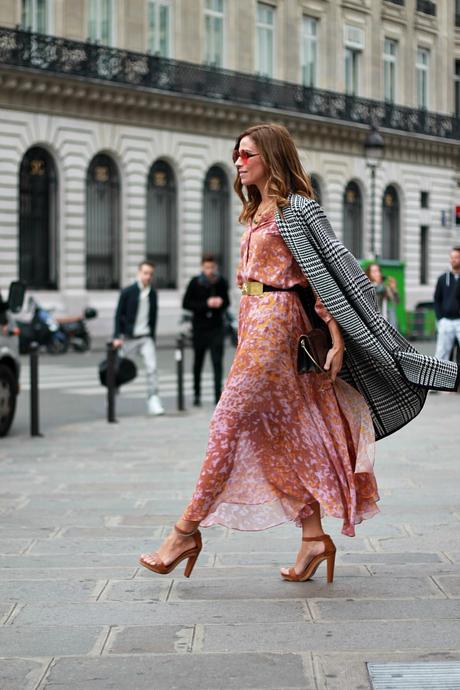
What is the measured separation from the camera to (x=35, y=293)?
1277 inches

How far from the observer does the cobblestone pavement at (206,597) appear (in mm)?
4395

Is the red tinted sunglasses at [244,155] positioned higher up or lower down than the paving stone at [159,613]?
higher up

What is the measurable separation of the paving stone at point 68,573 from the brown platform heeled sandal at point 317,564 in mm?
675

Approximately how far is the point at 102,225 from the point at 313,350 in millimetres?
29793

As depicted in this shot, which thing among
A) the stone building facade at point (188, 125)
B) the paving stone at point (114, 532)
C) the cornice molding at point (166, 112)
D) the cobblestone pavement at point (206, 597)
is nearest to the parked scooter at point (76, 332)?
the stone building facade at point (188, 125)

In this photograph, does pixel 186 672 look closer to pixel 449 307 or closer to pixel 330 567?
pixel 330 567

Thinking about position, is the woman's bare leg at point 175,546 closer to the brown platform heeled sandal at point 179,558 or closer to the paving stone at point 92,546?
the brown platform heeled sandal at point 179,558

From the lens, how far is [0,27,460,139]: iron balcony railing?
32375mm

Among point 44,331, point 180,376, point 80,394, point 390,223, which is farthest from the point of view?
point 390,223

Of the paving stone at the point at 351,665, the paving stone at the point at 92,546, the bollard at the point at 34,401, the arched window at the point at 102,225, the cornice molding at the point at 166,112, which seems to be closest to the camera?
the paving stone at the point at 351,665

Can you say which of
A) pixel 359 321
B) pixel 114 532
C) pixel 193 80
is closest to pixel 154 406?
pixel 114 532

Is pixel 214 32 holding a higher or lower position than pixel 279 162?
higher

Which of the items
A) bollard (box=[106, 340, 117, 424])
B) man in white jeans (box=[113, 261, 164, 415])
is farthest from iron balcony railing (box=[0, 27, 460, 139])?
bollard (box=[106, 340, 117, 424])

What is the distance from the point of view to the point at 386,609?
5.19m
